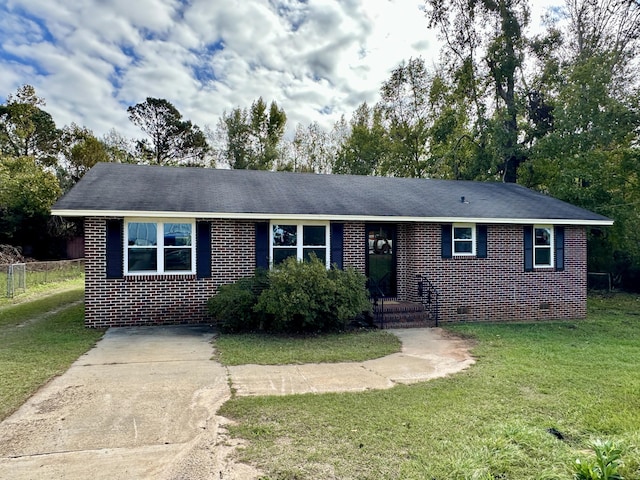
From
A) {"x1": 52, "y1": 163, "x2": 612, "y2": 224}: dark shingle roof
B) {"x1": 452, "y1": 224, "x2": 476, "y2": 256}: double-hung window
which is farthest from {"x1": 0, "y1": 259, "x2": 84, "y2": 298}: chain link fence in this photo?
{"x1": 452, "y1": 224, "x2": 476, "y2": 256}: double-hung window

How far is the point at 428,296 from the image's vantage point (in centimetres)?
1086

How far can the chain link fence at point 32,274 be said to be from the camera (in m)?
14.3

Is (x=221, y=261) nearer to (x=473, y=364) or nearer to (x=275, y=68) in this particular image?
(x=473, y=364)

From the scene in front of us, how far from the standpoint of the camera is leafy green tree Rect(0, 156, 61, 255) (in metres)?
22.6

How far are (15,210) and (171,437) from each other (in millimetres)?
24854

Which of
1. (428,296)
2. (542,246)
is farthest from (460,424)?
(542,246)

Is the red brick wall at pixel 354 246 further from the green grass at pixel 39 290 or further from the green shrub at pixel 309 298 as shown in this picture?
the green grass at pixel 39 290

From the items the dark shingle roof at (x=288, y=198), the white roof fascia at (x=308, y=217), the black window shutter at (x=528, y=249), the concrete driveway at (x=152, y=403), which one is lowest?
the concrete driveway at (x=152, y=403)

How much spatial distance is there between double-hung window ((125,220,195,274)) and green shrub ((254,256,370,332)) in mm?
2213

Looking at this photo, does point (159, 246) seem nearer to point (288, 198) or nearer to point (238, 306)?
point (238, 306)

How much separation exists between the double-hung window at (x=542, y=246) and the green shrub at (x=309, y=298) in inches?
228

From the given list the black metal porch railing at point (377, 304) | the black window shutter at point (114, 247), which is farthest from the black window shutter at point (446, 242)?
the black window shutter at point (114, 247)

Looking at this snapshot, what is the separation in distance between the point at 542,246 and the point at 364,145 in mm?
19719

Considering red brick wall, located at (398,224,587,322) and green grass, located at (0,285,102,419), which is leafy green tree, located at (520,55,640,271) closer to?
red brick wall, located at (398,224,587,322)
